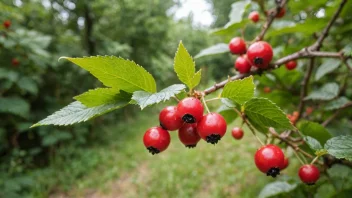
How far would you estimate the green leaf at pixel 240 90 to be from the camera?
895 millimetres

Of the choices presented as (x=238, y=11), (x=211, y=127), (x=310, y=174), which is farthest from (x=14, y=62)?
(x=310, y=174)

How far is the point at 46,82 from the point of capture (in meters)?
6.97

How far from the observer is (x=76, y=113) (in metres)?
0.96

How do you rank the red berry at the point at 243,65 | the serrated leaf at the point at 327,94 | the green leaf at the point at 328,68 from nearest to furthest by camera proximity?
1. the red berry at the point at 243,65
2. the green leaf at the point at 328,68
3. the serrated leaf at the point at 327,94

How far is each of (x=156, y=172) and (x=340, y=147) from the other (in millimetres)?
5280

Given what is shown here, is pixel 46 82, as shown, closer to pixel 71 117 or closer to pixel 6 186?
pixel 6 186

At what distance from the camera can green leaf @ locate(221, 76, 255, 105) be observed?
89cm

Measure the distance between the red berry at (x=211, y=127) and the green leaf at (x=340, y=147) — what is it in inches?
15.2

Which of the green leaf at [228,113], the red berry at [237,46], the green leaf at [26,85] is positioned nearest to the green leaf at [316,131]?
the green leaf at [228,113]

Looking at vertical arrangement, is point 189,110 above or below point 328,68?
below

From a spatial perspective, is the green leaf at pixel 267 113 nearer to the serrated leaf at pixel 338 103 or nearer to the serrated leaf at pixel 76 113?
the serrated leaf at pixel 76 113

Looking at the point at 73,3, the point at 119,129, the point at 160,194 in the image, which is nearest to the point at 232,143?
the point at 160,194

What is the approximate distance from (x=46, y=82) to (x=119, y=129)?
3.26 m

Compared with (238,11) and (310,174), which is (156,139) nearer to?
(310,174)
